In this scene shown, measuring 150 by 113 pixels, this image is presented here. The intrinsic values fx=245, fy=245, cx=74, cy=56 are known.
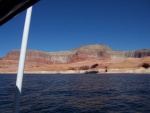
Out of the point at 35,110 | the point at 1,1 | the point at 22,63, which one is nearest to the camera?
the point at 1,1

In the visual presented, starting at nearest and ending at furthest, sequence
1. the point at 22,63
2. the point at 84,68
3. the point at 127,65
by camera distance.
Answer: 1. the point at 22,63
2. the point at 127,65
3. the point at 84,68

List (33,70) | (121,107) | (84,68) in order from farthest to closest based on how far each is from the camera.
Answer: (33,70) → (84,68) → (121,107)

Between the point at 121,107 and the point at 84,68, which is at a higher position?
the point at 84,68

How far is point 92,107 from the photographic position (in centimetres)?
2489

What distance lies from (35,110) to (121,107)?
858 centimetres

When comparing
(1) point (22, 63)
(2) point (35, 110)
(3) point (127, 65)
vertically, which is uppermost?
(3) point (127, 65)

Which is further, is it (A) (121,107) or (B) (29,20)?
(A) (121,107)

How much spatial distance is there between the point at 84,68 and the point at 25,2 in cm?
17387

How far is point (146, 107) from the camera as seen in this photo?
80.7 feet

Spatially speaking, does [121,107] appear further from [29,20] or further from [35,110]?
[29,20]

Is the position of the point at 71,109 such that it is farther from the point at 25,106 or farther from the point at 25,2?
the point at 25,2

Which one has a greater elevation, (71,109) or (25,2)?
(25,2)

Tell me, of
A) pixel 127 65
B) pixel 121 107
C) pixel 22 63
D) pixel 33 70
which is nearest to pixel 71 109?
pixel 121 107

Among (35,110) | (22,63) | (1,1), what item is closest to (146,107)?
(35,110)
